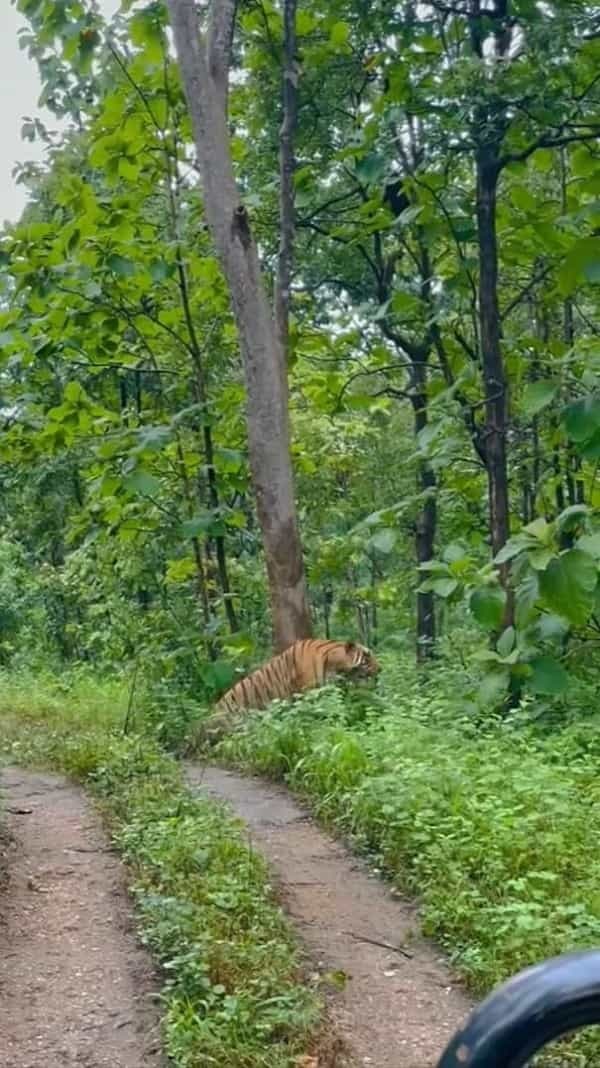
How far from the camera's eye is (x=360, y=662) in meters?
7.74

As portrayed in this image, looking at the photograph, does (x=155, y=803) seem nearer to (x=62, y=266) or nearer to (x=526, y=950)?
(x=526, y=950)

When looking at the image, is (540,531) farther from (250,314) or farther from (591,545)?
(250,314)

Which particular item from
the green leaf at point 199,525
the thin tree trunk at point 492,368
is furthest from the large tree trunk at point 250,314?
the thin tree trunk at point 492,368

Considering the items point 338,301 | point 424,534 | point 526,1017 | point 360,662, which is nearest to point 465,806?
point 526,1017

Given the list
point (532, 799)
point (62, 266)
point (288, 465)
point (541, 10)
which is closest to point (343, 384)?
point (288, 465)

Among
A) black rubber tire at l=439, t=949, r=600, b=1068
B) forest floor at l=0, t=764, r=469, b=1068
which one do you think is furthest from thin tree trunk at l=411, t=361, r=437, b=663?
black rubber tire at l=439, t=949, r=600, b=1068

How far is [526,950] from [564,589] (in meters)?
1.81

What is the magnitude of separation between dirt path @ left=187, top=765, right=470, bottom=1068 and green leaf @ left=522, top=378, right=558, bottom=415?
2368 millimetres

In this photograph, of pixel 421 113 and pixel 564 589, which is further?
pixel 421 113

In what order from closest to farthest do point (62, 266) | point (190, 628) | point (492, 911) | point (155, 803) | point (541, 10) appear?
point (492, 911) < point (155, 803) < point (541, 10) < point (62, 266) < point (190, 628)

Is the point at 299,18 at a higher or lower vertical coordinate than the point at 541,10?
higher

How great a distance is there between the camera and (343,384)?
7.97 meters

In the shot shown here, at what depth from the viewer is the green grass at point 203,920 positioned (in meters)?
2.85

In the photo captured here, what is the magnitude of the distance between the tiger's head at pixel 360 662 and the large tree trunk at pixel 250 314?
37 cm
